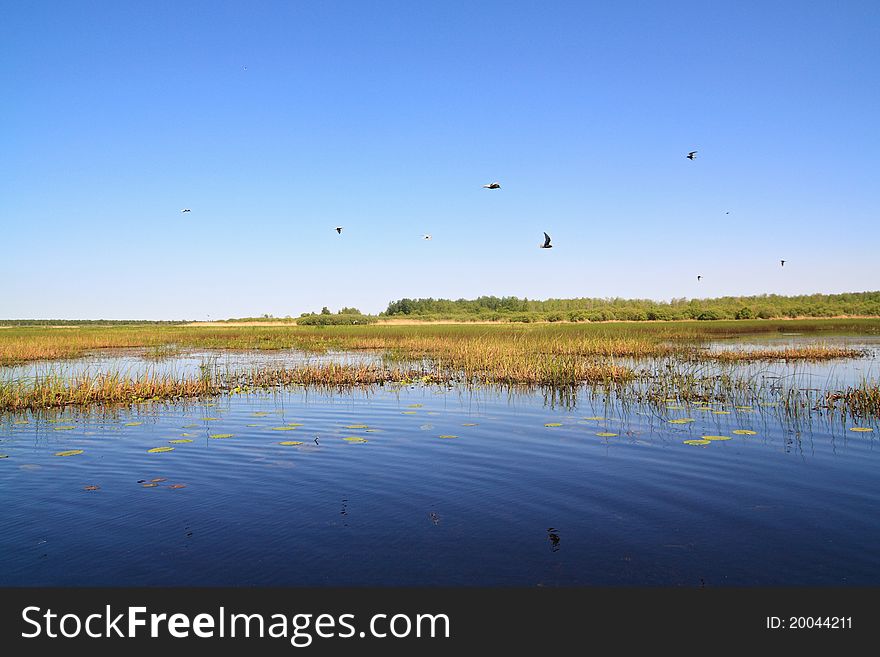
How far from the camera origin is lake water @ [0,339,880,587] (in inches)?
254

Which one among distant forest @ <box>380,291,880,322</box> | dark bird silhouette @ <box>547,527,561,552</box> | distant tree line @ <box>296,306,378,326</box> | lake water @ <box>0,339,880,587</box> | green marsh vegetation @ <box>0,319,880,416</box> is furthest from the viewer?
distant tree line @ <box>296,306,378,326</box>

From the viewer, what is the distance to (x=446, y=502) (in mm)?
8914

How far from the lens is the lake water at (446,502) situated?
21.2 feet

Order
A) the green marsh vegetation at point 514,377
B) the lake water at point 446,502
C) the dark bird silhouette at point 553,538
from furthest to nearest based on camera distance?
the green marsh vegetation at point 514,377 → the dark bird silhouette at point 553,538 → the lake water at point 446,502

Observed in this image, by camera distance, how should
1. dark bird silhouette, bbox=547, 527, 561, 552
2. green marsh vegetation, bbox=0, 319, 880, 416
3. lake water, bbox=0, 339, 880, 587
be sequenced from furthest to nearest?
green marsh vegetation, bbox=0, 319, 880, 416, dark bird silhouette, bbox=547, 527, 561, 552, lake water, bbox=0, 339, 880, 587

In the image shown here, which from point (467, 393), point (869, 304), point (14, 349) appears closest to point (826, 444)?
point (467, 393)

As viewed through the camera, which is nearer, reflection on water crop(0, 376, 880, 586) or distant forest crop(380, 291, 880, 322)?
reflection on water crop(0, 376, 880, 586)

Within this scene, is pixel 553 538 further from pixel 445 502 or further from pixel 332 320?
pixel 332 320

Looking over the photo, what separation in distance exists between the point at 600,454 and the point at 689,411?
5.73 m

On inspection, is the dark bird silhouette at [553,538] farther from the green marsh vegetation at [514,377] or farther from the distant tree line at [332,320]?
the distant tree line at [332,320]

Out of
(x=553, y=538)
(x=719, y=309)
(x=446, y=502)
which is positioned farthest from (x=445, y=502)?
(x=719, y=309)

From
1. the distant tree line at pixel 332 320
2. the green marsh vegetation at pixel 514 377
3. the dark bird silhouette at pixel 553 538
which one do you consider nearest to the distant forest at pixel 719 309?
the distant tree line at pixel 332 320

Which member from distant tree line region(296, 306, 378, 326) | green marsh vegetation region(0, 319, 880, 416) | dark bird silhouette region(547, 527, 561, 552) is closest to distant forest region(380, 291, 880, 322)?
distant tree line region(296, 306, 378, 326)

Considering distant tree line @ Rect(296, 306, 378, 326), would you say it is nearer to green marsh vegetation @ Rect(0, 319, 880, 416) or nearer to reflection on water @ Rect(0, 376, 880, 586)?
green marsh vegetation @ Rect(0, 319, 880, 416)
